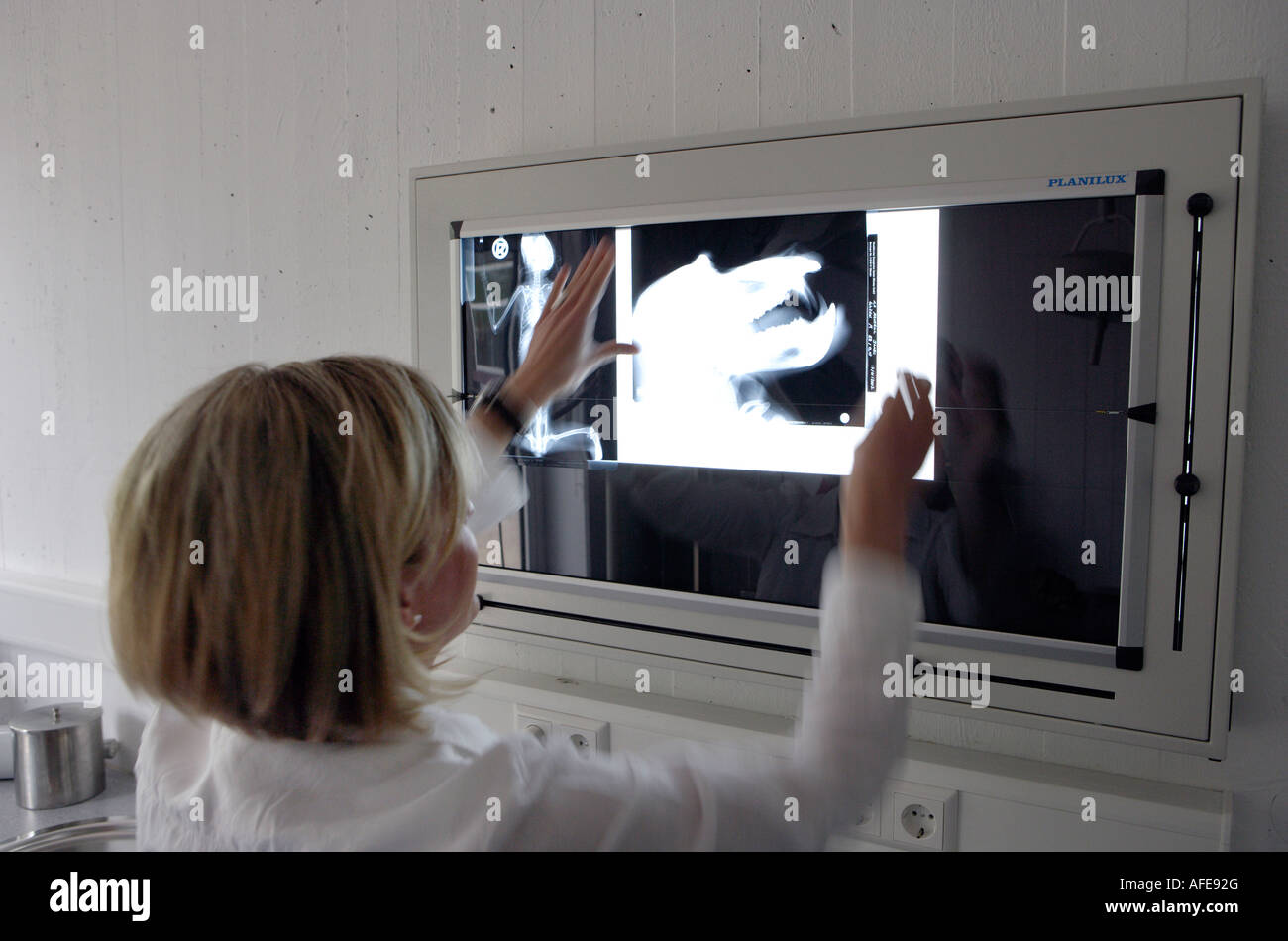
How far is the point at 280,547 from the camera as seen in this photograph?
647 millimetres

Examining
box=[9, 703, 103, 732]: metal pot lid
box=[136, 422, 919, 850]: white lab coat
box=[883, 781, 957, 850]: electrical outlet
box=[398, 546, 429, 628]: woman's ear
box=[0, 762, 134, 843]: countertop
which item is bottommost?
box=[0, 762, 134, 843]: countertop

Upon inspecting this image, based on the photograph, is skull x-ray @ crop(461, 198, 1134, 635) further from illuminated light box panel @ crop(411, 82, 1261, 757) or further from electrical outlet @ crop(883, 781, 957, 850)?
electrical outlet @ crop(883, 781, 957, 850)

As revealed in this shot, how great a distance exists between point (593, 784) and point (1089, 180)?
27.7 inches

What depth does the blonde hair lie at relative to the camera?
650 millimetres

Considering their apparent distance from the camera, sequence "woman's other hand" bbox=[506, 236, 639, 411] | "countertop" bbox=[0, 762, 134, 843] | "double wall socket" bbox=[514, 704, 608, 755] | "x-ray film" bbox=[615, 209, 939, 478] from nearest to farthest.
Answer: "x-ray film" bbox=[615, 209, 939, 478] → "woman's other hand" bbox=[506, 236, 639, 411] → "double wall socket" bbox=[514, 704, 608, 755] → "countertop" bbox=[0, 762, 134, 843]

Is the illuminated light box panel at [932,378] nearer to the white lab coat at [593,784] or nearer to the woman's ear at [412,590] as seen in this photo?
the white lab coat at [593,784]

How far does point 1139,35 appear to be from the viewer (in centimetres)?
92

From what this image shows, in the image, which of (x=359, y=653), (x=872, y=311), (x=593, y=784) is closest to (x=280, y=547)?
(x=359, y=653)

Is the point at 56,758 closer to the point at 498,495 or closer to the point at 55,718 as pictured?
the point at 55,718

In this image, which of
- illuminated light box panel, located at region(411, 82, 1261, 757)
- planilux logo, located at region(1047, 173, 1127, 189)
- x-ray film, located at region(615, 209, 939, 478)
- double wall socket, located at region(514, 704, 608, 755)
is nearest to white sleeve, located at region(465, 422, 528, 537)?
illuminated light box panel, located at region(411, 82, 1261, 757)

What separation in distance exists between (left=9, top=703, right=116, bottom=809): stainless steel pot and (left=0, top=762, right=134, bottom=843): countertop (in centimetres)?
1

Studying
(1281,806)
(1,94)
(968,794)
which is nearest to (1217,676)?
(1281,806)

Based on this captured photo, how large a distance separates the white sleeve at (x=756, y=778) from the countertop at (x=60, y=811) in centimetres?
129
